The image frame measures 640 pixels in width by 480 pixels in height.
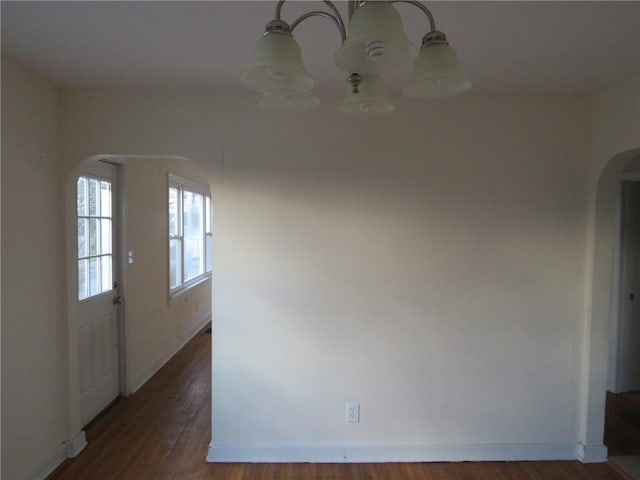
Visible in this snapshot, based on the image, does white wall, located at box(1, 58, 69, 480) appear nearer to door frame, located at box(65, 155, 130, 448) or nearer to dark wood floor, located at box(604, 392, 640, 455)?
door frame, located at box(65, 155, 130, 448)

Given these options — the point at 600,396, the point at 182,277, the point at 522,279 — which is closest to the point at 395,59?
the point at 522,279

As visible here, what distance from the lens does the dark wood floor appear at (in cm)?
261

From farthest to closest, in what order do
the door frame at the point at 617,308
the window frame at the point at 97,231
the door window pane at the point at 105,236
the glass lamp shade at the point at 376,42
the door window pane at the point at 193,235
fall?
the door window pane at the point at 193,235 → the door frame at the point at 617,308 → the door window pane at the point at 105,236 → the window frame at the point at 97,231 → the glass lamp shade at the point at 376,42

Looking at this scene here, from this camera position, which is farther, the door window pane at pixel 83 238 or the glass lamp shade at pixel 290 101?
the door window pane at pixel 83 238

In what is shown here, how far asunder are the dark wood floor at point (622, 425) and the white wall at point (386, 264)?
1.57ft

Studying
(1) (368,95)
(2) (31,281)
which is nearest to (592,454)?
(1) (368,95)

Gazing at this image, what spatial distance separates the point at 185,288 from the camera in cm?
467

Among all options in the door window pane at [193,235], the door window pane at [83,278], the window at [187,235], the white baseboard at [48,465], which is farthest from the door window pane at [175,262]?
the white baseboard at [48,465]

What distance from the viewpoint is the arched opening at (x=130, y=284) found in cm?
246

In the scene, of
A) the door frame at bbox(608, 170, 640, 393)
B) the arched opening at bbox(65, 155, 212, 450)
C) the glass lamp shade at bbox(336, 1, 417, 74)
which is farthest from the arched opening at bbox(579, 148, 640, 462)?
the arched opening at bbox(65, 155, 212, 450)

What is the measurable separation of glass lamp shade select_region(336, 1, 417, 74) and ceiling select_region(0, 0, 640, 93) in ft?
2.33

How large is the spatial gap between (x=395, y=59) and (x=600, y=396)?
2783 millimetres

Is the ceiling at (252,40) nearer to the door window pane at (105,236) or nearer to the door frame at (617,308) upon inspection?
the door window pane at (105,236)

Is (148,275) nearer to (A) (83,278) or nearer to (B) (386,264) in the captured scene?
(A) (83,278)
